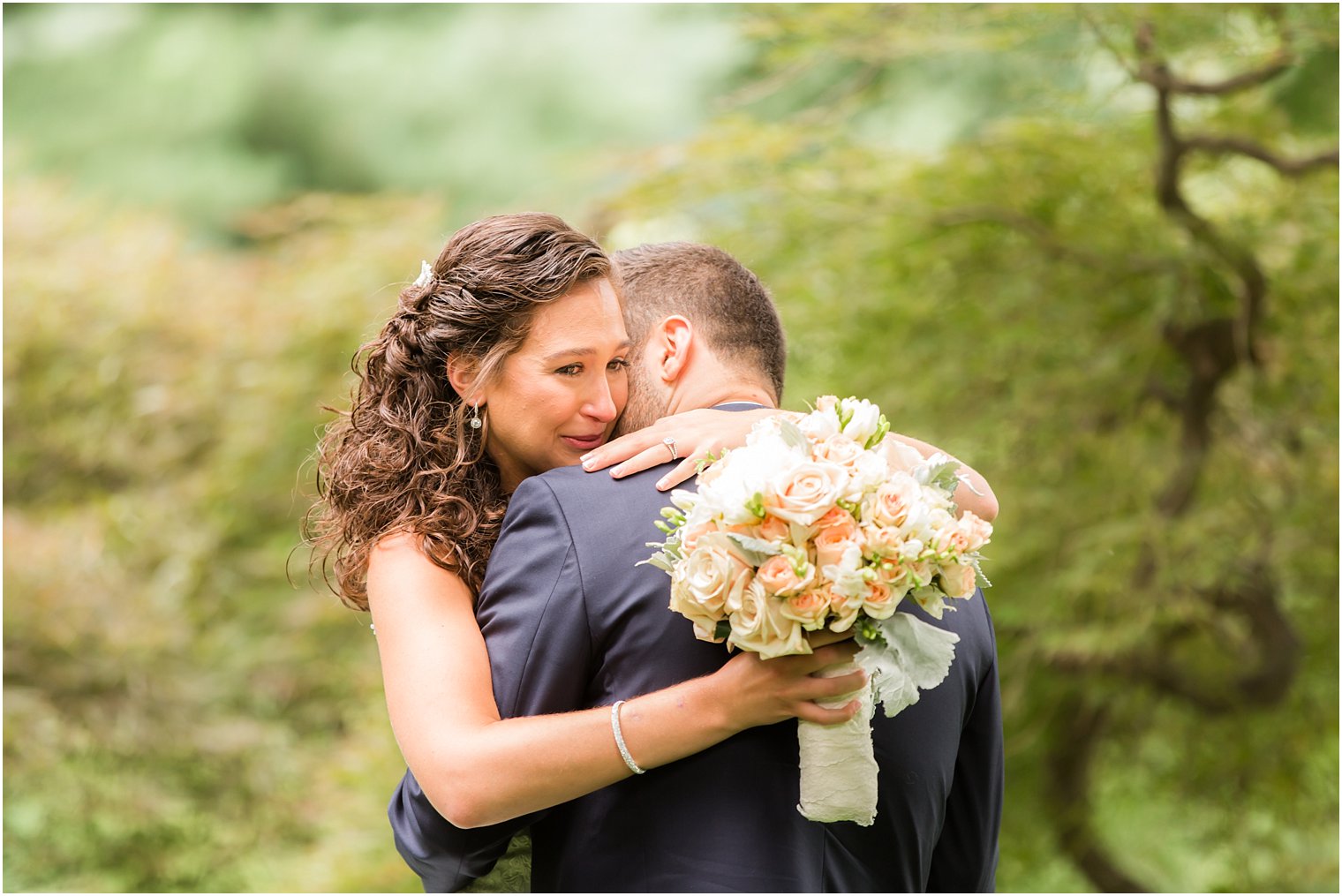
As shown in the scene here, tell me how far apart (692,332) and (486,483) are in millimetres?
461

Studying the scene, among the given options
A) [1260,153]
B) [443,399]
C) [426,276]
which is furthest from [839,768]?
[1260,153]

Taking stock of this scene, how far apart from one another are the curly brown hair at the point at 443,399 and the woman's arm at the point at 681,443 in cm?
29

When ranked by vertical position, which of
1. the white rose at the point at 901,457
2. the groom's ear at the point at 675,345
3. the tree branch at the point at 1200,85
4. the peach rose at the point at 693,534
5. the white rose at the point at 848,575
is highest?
the peach rose at the point at 693,534

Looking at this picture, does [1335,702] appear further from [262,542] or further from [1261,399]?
[262,542]

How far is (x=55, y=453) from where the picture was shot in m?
9.42

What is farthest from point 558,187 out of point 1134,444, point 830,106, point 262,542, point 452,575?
point 452,575

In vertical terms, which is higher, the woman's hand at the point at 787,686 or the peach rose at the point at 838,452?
the peach rose at the point at 838,452

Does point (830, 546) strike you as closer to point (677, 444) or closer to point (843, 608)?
point (843, 608)

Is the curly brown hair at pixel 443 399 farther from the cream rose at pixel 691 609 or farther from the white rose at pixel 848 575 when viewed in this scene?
the white rose at pixel 848 575

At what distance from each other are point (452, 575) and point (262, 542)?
24.6 feet

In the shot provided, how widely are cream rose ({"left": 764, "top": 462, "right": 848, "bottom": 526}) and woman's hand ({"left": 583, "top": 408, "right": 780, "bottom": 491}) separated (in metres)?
0.23

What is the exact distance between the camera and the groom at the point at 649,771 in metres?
1.88

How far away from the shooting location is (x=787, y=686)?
69.1 inches

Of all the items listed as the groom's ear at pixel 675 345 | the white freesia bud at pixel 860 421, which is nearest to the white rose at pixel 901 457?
the white freesia bud at pixel 860 421
